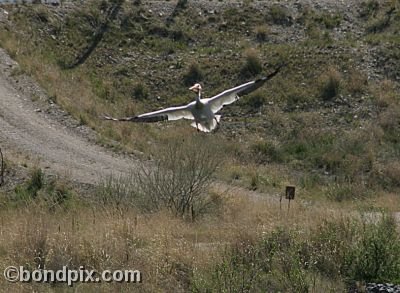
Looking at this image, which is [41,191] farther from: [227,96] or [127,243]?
[227,96]

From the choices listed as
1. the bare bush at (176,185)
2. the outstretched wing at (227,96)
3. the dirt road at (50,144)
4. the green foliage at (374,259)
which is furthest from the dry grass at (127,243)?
the dirt road at (50,144)

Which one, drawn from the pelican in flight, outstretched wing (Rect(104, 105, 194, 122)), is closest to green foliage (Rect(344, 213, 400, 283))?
the pelican in flight

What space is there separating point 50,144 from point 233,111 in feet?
28.7

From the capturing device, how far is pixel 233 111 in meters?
27.0

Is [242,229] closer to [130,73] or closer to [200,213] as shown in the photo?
[200,213]

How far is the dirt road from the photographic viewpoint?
60.8 ft

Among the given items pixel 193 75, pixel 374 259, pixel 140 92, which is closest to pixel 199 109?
pixel 374 259

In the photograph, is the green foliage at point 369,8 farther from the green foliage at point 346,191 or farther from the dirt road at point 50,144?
the dirt road at point 50,144

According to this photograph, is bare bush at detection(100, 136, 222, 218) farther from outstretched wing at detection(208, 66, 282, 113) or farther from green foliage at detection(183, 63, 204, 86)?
green foliage at detection(183, 63, 204, 86)

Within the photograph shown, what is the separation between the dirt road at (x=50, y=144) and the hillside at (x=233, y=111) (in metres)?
0.08

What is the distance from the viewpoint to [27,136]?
20.2m

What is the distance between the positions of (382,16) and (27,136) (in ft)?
59.6

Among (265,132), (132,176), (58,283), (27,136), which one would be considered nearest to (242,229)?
(58,283)

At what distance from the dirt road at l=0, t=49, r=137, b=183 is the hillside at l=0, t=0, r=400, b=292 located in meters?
0.08
